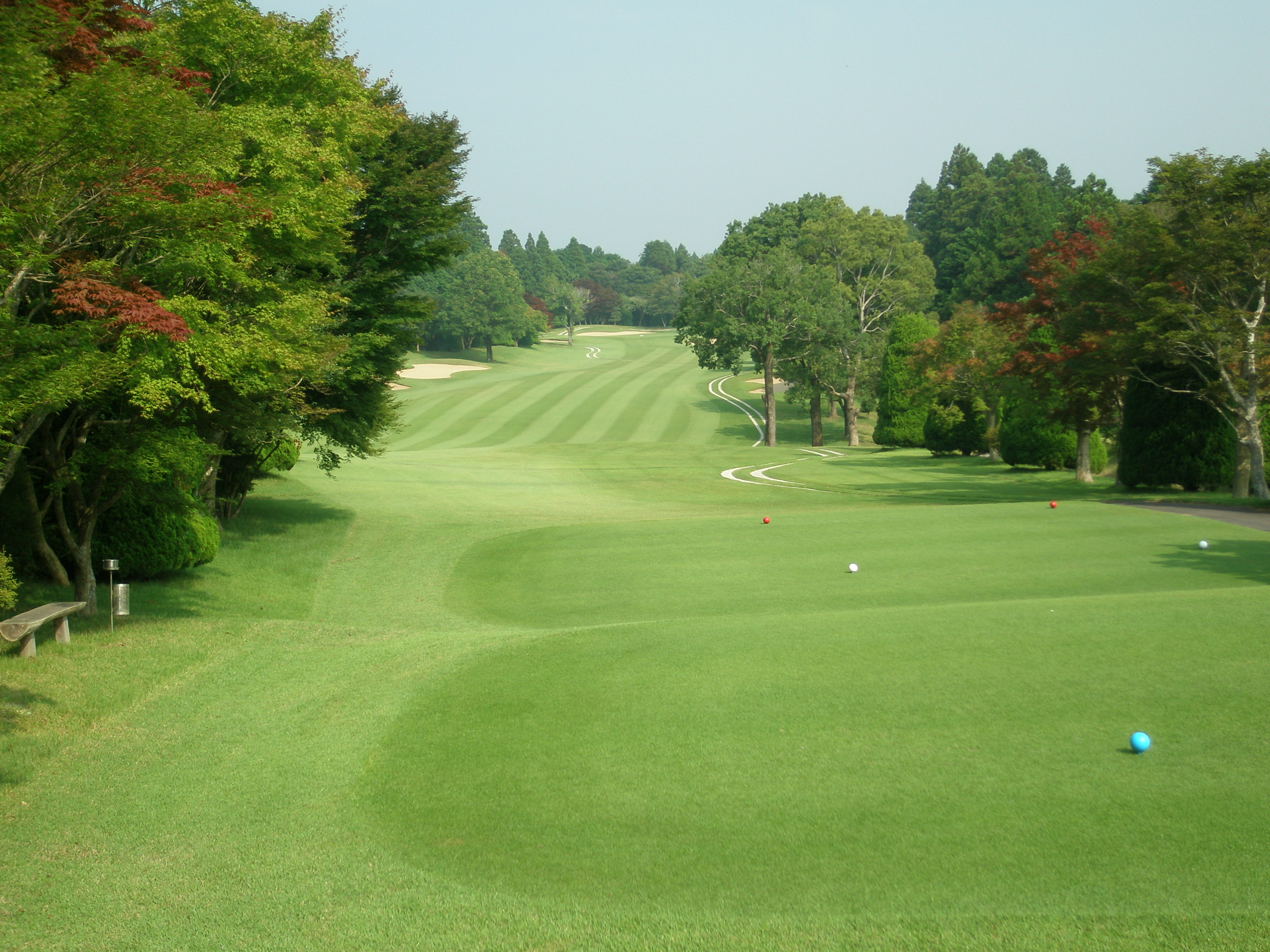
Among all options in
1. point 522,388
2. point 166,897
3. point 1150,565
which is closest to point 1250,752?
point 166,897

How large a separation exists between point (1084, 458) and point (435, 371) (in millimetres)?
74707

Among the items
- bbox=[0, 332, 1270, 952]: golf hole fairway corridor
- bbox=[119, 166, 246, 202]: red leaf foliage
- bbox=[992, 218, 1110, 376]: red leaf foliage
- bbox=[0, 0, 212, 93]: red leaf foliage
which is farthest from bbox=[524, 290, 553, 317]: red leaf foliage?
bbox=[119, 166, 246, 202]: red leaf foliage

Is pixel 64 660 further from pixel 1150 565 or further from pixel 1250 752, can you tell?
pixel 1150 565

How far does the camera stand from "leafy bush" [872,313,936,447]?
195ft

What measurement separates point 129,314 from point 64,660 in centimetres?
428

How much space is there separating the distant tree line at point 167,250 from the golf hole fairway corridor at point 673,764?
197cm

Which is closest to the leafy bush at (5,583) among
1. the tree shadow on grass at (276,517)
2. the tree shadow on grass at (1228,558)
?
the tree shadow on grass at (276,517)

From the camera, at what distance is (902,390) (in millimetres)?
59656

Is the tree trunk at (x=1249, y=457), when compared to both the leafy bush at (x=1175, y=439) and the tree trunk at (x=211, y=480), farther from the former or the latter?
the tree trunk at (x=211, y=480)

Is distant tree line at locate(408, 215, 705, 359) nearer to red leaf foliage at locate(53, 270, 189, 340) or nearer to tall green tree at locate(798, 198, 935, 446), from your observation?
tall green tree at locate(798, 198, 935, 446)

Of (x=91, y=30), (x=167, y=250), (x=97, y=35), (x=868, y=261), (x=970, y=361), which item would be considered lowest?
(x=970, y=361)

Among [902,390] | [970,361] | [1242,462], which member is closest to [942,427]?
[970,361]

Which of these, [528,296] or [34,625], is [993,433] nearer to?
[34,625]

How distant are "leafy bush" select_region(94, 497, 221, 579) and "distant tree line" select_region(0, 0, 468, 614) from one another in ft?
0.12
